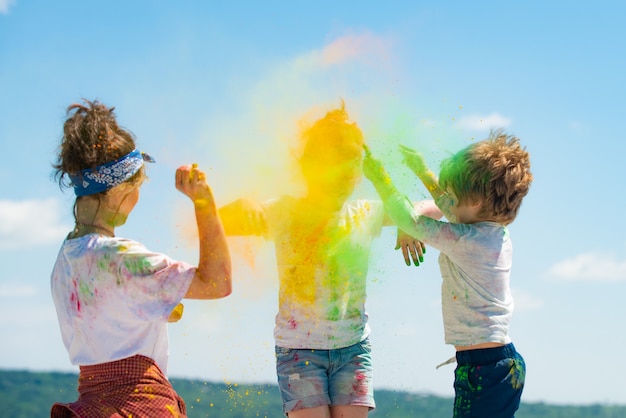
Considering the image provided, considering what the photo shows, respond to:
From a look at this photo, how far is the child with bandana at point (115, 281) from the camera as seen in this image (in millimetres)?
3102

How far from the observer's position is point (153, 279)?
3090 millimetres

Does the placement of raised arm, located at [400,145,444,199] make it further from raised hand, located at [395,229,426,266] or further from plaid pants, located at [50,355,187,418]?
plaid pants, located at [50,355,187,418]

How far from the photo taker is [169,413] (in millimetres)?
3217

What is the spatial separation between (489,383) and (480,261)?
617 mm

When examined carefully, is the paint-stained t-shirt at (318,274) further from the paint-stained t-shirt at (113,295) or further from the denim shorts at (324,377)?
the paint-stained t-shirt at (113,295)

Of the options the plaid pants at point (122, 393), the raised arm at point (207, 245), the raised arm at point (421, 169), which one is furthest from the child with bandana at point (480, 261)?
the plaid pants at point (122, 393)

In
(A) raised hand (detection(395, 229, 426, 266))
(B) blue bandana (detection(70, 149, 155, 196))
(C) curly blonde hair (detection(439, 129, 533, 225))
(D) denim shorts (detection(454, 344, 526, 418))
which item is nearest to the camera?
(B) blue bandana (detection(70, 149, 155, 196))

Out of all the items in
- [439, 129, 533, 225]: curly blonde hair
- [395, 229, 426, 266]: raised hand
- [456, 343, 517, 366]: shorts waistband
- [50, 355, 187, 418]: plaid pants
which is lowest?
[50, 355, 187, 418]: plaid pants

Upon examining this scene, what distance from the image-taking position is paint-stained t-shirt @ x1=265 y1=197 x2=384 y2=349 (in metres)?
4.18

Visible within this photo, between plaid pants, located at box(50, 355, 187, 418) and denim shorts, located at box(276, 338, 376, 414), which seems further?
denim shorts, located at box(276, 338, 376, 414)

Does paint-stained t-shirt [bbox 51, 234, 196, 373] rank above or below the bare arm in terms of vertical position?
below

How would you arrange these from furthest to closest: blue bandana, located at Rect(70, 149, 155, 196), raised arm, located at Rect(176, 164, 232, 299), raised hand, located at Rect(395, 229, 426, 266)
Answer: raised hand, located at Rect(395, 229, 426, 266) < blue bandana, located at Rect(70, 149, 155, 196) < raised arm, located at Rect(176, 164, 232, 299)

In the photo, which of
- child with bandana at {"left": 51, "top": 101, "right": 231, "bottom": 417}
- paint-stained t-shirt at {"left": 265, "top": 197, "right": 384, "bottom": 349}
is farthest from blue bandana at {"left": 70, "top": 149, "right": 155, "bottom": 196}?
paint-stained t-shirt at {"left": 265, "top": 197, "right": 384, "bottom": 349}

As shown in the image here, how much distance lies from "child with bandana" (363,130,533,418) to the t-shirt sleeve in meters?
1.34
